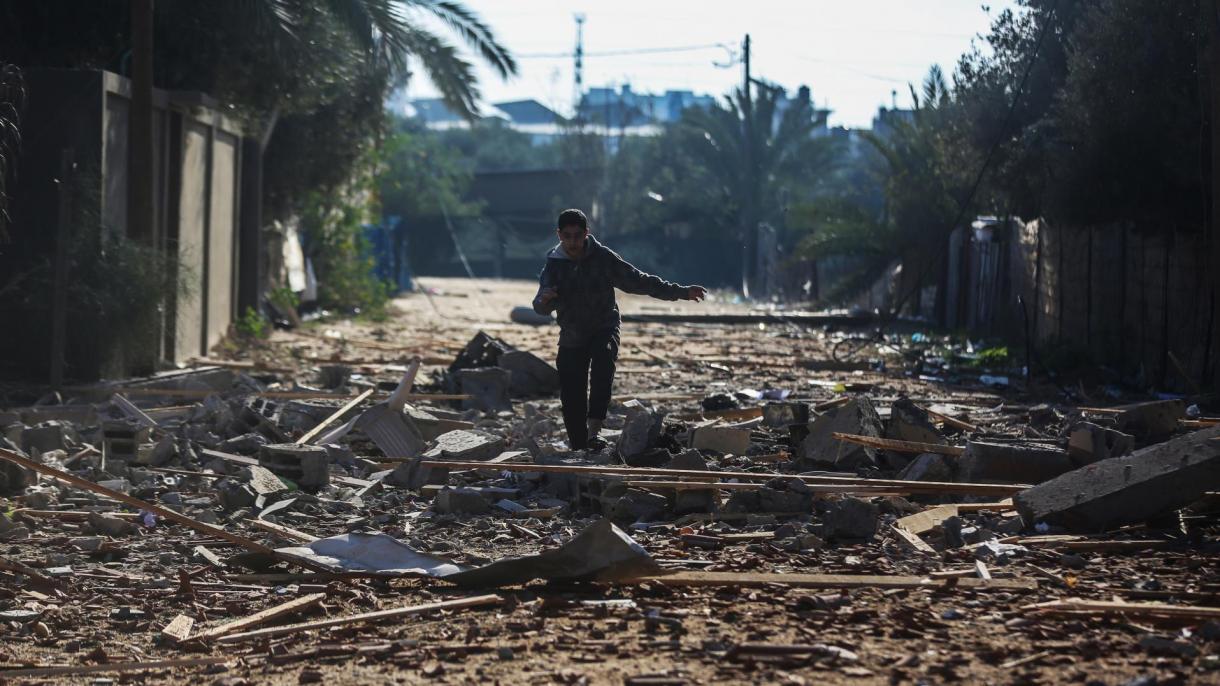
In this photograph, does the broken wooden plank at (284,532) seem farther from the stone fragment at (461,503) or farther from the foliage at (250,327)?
the foliage at (250,327)

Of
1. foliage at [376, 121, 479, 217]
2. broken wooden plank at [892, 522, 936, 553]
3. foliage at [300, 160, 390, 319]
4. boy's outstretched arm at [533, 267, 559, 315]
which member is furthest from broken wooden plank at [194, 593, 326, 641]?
foliage at [376, 121, 479, 217]

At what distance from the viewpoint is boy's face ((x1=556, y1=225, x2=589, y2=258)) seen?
8617 mm

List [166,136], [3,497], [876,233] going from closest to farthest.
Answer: [3,497], [166,136], [876,233]

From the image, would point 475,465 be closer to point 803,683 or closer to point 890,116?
point 803,683

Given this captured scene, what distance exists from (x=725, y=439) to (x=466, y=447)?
65.4 inches

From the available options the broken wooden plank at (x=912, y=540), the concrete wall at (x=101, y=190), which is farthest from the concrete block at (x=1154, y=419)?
the concrete wall at (x=101, y=190)

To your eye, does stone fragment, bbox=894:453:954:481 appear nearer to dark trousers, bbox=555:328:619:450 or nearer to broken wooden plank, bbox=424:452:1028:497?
broken wooden plank, bbox=424:452:1028:497

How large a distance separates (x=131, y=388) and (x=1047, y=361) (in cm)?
920

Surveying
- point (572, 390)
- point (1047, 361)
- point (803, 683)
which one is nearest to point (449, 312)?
point (1047, 361)

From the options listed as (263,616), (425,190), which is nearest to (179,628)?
(263,616)

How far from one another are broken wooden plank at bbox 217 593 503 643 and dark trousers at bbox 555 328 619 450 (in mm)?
3748

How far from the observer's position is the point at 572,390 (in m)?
8.89

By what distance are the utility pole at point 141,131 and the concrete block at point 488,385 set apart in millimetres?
3308

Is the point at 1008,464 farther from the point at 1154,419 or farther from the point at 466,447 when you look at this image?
the point at 466,447
